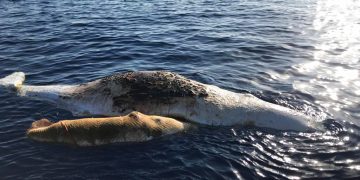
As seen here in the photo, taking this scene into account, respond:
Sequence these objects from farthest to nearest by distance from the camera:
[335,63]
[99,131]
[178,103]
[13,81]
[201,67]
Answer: [335,63] → [201,67] → [13,81] → [178,103] → [99,131]

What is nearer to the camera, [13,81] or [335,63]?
[13,81]

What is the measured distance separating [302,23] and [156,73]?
11.9m

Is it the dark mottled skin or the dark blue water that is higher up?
the dark mottled skin

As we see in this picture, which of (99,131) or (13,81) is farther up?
(99,131)

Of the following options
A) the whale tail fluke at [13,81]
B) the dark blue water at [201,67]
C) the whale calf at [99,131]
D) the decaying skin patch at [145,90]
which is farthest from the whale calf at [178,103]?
the whale tail fluke at [13,81]

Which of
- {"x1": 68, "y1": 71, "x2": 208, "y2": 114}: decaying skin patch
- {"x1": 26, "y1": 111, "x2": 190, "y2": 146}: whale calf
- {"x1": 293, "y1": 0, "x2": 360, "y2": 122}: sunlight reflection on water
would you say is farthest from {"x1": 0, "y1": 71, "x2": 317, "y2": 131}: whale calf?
{"x1": 293, "y1": 0, "x2": 360, "y2": 122}: sunlight reflection on water

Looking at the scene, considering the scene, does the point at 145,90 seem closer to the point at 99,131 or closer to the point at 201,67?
the point at 99,131

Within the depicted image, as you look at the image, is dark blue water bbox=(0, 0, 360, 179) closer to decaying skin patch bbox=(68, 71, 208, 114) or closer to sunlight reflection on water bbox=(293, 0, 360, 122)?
sunlight reflection on water bbox=(293, 0, 360, 122)

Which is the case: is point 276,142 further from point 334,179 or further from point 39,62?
point 39,62

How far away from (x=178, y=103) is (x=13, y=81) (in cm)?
501

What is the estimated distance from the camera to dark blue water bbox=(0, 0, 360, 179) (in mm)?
8133

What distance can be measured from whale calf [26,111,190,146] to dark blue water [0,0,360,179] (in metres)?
0.18

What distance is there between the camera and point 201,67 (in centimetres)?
1420

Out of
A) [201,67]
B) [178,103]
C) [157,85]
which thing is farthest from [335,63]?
[157,85]
